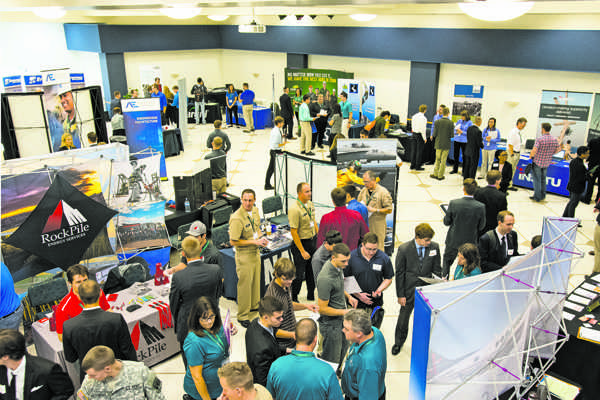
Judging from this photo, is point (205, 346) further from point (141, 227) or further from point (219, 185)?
point (219, 185)

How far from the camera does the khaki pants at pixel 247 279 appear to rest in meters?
4.79

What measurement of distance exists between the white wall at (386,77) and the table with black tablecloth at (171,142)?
19.8 feet

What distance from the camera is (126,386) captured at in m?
2.66

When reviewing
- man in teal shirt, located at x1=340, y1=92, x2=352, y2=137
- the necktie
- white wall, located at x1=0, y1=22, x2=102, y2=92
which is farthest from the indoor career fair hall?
white wall, located at x1=0, y1=22, x2=102, y2=92

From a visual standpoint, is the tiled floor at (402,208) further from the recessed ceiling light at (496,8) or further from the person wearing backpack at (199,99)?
the recessed ceiling light at (496,8)

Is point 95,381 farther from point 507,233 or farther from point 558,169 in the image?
point 558,169

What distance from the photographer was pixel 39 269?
196 inches

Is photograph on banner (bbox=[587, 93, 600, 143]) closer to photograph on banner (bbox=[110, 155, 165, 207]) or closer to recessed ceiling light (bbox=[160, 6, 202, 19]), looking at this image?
→ recessed ceiling light (bbox=[160, 6, 202, 19])

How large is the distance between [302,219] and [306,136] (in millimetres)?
7069

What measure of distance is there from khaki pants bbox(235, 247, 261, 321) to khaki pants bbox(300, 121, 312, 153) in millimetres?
7312

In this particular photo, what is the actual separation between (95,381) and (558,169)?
8996 millimetres

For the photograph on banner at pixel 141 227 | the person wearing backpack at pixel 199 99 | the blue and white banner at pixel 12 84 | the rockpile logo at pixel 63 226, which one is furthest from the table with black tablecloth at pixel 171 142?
the rockpile logo at pixel 63 226

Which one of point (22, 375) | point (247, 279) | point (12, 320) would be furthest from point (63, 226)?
point (22, 375)

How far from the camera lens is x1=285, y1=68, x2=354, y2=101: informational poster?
13573 mm
